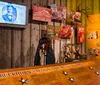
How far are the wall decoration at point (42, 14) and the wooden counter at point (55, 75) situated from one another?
1154 millimetres

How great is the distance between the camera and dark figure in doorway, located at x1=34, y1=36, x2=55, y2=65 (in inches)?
120

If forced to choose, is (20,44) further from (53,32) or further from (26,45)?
(53,32)

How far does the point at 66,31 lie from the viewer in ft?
12.4

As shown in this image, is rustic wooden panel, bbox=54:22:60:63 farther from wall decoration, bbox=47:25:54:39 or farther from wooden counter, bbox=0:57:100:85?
wooden counter, bbox=0:57:100:85

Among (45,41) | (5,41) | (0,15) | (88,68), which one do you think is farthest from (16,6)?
(88,68)

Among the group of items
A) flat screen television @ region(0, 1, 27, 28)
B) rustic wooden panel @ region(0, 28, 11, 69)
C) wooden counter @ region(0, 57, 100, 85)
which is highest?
flat screen television @ region(0, 1, 27, 28)

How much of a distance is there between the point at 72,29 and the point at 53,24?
0.65 metres

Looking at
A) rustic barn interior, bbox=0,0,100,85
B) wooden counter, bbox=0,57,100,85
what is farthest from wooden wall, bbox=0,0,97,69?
wooden counter, bbox=0,57,100,85

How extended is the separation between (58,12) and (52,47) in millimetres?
710

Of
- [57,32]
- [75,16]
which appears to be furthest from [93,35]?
[57,32]

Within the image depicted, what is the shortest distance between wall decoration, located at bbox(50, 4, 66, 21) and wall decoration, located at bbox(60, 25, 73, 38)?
226 millimetres

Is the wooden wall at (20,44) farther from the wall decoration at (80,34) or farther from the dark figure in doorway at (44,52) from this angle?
the wall decoration at (80,34)

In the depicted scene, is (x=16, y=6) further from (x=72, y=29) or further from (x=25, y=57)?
(x=72, y=29)

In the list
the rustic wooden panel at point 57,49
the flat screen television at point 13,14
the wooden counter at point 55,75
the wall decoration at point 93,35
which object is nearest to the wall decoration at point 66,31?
the rustic wooden panel at point 57,49
